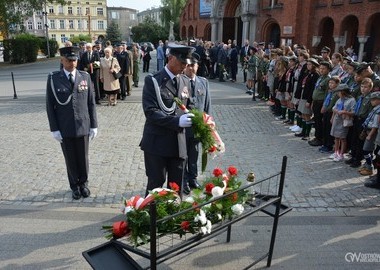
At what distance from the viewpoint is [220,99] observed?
44.7ft

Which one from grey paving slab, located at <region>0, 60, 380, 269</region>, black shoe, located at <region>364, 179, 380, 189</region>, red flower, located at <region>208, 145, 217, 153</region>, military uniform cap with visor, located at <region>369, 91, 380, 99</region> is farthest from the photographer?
A: military uniform cap with visor, located at <region>369, 91, 380, 99</region>

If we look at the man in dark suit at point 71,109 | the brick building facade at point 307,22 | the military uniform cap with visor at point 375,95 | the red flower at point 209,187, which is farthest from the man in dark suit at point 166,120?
the brick building facade at point 307,22

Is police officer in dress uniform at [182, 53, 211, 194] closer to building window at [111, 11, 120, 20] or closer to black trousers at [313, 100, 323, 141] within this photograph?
black trousers at [313, 100, 323, 141]

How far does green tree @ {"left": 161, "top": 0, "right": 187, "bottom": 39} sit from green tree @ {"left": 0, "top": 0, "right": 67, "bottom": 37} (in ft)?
117

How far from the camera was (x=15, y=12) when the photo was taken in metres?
27.3

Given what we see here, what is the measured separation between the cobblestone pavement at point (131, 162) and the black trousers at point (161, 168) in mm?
1374

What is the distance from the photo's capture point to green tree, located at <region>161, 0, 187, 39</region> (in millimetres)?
62481

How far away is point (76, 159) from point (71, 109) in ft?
2.68

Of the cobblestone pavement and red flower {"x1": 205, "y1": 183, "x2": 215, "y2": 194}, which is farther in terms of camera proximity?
the cobblestone pavement

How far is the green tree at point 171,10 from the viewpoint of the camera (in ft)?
205

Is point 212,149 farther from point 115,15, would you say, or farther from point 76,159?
point 115,15

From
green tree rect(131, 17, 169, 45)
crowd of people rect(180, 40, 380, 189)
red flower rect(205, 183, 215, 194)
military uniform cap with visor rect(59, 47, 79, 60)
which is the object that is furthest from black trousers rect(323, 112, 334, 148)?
green tree rect(131, 17, 169, 45)

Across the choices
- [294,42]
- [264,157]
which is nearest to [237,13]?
[294,42]

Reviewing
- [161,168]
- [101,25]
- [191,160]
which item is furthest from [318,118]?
[101,25]
